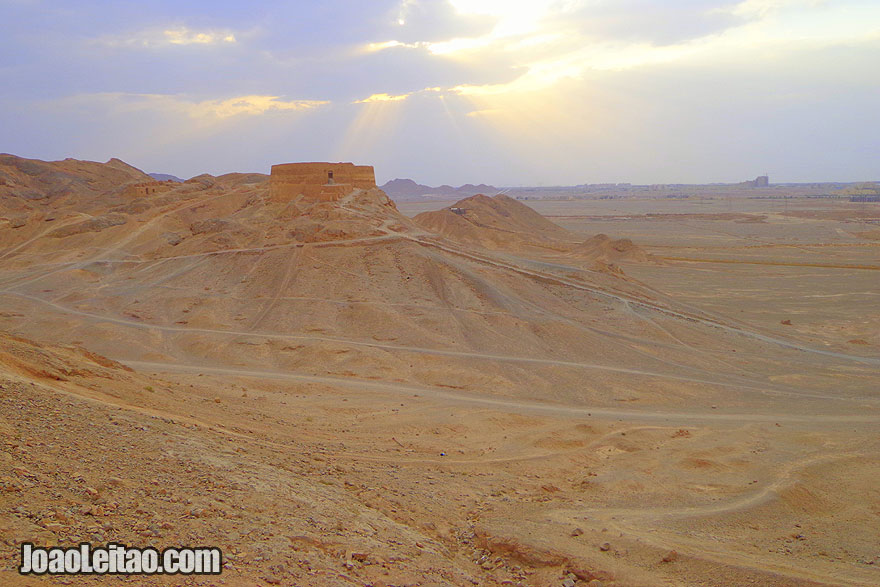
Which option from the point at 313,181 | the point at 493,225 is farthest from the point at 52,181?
the point at 493,225

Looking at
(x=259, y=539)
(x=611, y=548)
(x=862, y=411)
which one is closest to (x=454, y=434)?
(x=611, y=548)

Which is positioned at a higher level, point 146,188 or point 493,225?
point 146,188

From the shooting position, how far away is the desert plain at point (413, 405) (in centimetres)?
717

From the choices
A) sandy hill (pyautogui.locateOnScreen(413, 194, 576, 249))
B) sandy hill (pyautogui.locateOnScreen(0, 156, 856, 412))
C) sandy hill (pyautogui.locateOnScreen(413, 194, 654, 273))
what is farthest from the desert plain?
sandy hill (pyautogui.locateOnScreen(413, 194, 576, 249))

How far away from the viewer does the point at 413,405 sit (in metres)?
17.5

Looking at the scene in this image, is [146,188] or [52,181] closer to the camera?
[146,188]

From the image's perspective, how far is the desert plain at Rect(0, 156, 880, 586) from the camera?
7.17 m

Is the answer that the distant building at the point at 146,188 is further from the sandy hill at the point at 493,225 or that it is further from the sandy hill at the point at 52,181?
the sandy hill at the point at 493,225

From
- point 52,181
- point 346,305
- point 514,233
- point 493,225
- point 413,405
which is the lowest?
point 413,405

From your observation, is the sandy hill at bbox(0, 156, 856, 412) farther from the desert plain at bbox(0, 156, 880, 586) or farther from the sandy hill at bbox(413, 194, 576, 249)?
the sandy hill at bbox(413, 194, 576, 249)

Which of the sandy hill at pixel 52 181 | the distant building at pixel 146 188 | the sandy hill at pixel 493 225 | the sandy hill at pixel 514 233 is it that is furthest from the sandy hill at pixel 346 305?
the sandy hill at pixel 52 181

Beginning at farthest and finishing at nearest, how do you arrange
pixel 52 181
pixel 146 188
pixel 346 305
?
1. pixel 52 181
2. pixel 146 188
3. pixel 346 305

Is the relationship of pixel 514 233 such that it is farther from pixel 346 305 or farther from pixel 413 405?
pixel 413 405

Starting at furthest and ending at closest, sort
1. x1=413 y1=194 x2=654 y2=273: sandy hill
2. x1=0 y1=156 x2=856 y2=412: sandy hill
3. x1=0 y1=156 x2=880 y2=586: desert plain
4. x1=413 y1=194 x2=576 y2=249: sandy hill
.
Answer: x1=413 y1=194 x2=576 y2=249: sandy hill → x1=413 y1=194 x2=654 y2=273: sandy hill → x1=0 y1=156 x2=856 y2=412: sandy hill → x1=0 y1=156 x2=880 y2=586: desert plain
